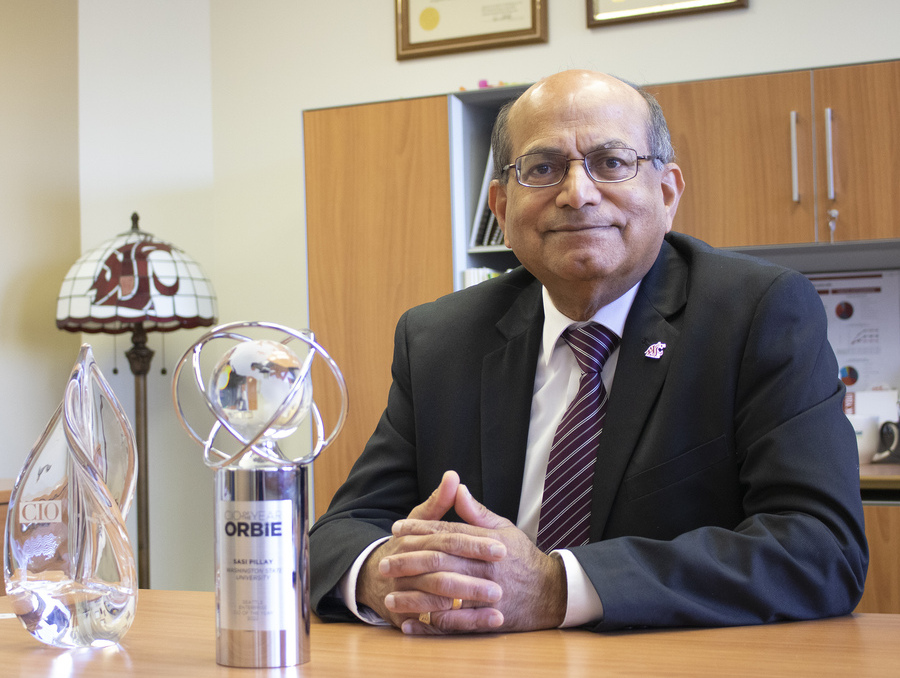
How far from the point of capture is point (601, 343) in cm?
151

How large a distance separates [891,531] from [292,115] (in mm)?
2605

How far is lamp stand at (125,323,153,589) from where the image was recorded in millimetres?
3293

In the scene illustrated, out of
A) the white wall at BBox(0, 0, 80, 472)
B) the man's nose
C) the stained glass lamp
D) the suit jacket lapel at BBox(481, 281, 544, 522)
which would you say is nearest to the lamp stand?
the stained glass lamp

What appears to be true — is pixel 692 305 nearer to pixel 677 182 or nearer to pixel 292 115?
pixel 677 182

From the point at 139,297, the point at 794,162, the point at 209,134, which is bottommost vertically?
the point at 139,297

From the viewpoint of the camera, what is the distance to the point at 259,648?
30.4 inches

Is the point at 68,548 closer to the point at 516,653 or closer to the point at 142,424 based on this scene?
the point at 516,653

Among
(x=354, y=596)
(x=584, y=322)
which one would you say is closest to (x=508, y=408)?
(x=584, y=322)

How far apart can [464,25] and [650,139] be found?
2079mm

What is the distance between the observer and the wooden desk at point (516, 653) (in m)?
0.79

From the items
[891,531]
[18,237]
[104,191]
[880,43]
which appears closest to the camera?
[891,531]

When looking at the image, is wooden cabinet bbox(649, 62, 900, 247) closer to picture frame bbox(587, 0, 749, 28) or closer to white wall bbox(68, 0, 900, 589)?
picture frame bbox(587, 0, 749, 28)

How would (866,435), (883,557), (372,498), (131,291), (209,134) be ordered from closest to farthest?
1. (372,498)
2. (883,557)
3. (866,435)
4. (131,291)
5. (209,134)

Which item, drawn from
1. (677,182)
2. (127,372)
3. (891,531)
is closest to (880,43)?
(891,531)
